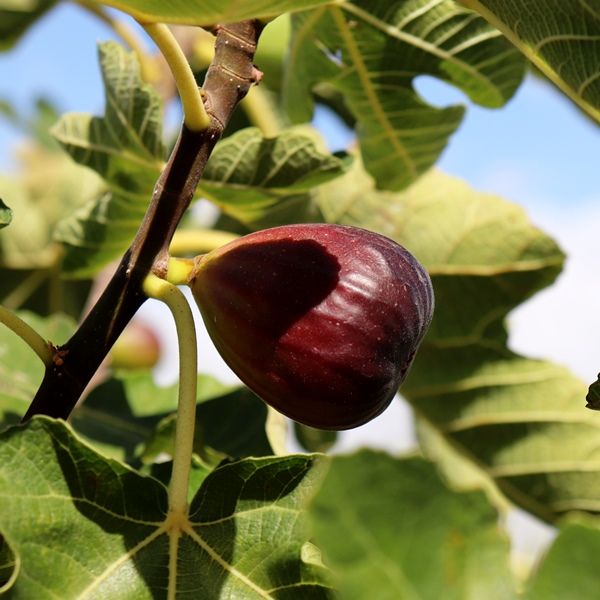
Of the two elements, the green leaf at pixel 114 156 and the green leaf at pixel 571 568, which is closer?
the green leaf at pixel 571 568

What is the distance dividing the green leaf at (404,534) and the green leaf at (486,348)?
1.35m

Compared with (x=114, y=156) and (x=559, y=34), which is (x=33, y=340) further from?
(x=559, y=34)

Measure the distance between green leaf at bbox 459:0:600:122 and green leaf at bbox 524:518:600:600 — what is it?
0.67 meters

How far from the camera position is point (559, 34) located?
1.22 m

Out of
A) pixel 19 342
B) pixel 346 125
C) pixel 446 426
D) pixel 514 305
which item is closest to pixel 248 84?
pixel 19 342

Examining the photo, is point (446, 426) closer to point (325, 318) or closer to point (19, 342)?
point (19, 342)

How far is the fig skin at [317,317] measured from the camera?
3.69 feet

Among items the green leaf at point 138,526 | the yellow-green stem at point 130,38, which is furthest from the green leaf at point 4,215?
the yellow-green stem at point 130,38

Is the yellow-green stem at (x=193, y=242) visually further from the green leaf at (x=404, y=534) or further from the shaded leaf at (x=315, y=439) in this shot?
the green leaf at (x=404, y=534)

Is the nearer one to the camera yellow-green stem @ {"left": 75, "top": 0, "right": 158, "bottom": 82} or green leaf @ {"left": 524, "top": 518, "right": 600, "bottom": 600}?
green leaf @ {"left": 524, "top": 518, "right": 600, "bottom": 600}

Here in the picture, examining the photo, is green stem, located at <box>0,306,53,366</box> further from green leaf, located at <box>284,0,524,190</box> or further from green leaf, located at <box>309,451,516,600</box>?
green leaf, located at <box>284,0,524,190</box>

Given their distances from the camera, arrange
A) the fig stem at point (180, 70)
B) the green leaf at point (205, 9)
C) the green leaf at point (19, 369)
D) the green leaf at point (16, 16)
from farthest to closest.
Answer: the green leaf at point (16, 16) → the green leaf at point (19, 369) → the fig stem at point (180, 70) → the green leaf at point (205, 9)

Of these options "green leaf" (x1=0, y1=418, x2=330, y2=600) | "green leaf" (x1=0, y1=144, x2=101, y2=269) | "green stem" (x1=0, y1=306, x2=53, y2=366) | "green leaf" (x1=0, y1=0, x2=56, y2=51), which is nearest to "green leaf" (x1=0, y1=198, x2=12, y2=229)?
"green stem" (x1=0, y1=306, x2=53, y2=366)

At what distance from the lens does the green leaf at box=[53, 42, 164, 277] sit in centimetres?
156
